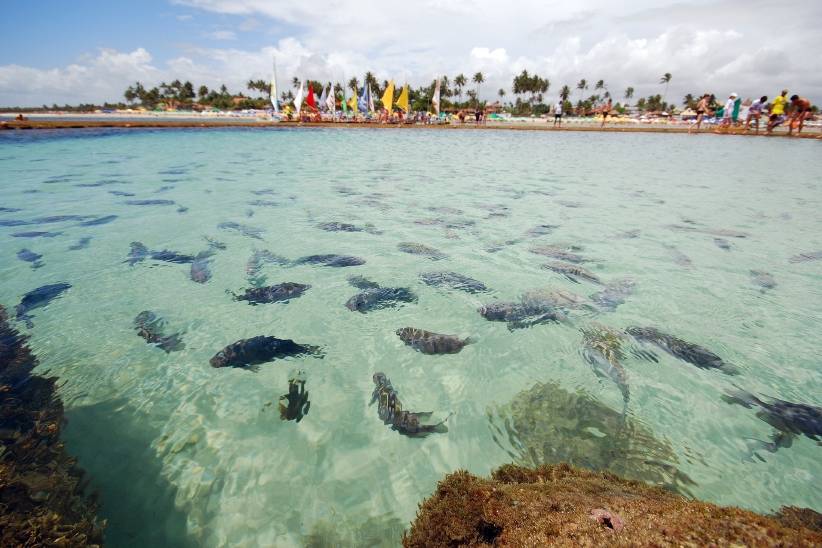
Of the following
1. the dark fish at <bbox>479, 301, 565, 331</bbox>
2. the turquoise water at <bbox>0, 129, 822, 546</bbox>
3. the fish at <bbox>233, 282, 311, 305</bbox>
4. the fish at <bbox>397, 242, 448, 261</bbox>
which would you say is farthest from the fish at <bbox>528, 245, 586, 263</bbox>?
the fish at <bbox>233, 282, 311, 305</bbox>

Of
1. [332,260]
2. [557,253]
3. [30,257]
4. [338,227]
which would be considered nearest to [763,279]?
[557,253]

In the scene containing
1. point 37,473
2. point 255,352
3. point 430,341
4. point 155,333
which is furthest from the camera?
point 155,333

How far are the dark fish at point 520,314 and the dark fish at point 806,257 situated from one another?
209 inches

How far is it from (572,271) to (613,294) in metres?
0.85

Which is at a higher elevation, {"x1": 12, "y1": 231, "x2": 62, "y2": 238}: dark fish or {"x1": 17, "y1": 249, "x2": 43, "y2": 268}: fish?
{"x1": 12, "y1": 231, "x2": 62, "y2": 238}: dark fish

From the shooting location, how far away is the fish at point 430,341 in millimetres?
4574

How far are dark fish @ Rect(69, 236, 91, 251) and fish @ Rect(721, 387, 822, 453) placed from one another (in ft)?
35.2

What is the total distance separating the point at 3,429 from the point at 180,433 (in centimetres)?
137

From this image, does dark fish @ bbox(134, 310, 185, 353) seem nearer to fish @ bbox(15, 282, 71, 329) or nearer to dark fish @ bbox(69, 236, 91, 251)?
fish @ bbox(15, 282, 71, 329)

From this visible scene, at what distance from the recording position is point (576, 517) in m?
1.75

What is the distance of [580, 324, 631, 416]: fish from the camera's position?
4.08 meters

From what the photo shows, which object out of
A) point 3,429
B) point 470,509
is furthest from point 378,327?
point 3,429

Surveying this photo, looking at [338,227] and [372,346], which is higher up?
[338,227]

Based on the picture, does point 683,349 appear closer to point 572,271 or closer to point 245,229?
point 572,271
